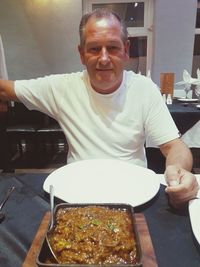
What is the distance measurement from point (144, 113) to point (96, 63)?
35cm

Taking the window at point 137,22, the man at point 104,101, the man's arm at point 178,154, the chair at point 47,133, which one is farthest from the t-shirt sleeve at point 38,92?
the window at point 137,22

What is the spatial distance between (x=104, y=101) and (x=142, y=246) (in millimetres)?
854

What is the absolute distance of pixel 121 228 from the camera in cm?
57

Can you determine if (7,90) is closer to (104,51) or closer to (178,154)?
(104,51)

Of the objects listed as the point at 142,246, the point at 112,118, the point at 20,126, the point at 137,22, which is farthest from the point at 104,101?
the point at 137,22

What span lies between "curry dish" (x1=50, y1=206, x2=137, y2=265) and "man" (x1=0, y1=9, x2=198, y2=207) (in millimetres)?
641

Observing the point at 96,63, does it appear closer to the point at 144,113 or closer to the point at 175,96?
the point at 144,113

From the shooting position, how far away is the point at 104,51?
3.95 feet

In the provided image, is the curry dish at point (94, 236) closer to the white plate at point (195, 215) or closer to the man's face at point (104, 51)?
the white plate at point (195, 215)

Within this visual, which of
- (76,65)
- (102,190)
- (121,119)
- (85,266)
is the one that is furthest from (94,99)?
(76,65)

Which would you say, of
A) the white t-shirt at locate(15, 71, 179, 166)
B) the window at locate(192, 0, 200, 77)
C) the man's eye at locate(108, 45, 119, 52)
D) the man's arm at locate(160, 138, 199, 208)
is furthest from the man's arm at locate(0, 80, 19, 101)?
the window at locate(192, 0, 200, 77)

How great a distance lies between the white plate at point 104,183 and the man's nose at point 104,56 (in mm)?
485

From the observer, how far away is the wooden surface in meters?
0.53

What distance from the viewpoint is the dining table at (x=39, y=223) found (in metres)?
0.58
